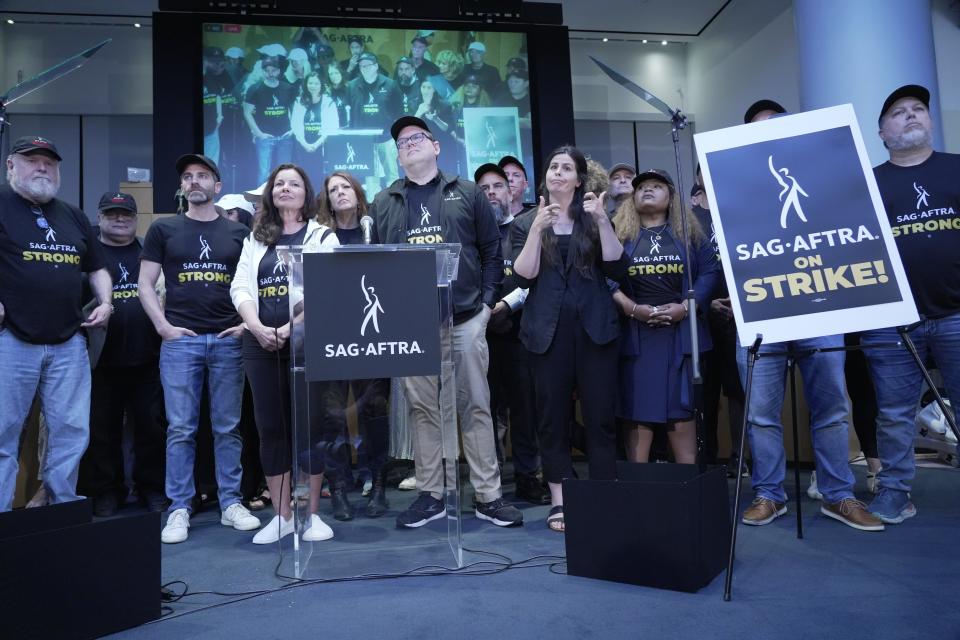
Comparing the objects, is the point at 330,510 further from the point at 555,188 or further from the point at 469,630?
the point at 555,188

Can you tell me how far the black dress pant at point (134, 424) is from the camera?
150 inches

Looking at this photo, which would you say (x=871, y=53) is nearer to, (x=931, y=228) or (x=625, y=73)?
(x=931, y=228)

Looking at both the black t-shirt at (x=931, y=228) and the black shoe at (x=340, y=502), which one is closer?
the black shoe at (x=340, y=502)

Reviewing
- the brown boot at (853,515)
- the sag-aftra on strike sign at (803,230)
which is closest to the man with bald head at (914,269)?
the brown boot at (853,515)

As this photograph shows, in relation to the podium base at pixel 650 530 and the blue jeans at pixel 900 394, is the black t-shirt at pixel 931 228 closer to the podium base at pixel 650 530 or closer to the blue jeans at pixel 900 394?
the blue jeans at pixel 900 394

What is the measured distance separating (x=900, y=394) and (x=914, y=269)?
1.69ft

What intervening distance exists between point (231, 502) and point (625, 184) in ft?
9.72

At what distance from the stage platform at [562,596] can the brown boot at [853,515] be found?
0.19 feet

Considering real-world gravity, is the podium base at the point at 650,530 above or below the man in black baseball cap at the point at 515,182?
below

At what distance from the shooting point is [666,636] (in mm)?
1715

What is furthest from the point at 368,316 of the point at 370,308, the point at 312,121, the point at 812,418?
the point at 312,121

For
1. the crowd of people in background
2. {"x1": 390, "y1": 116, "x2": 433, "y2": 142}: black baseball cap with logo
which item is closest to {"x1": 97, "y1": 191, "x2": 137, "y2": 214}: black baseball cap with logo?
the crowd of people in background

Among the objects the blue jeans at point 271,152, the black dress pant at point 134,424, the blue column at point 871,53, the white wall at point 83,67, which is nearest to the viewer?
the black dress pant at point 134,424

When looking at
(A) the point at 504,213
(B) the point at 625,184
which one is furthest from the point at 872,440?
(A) the point at 504,213
